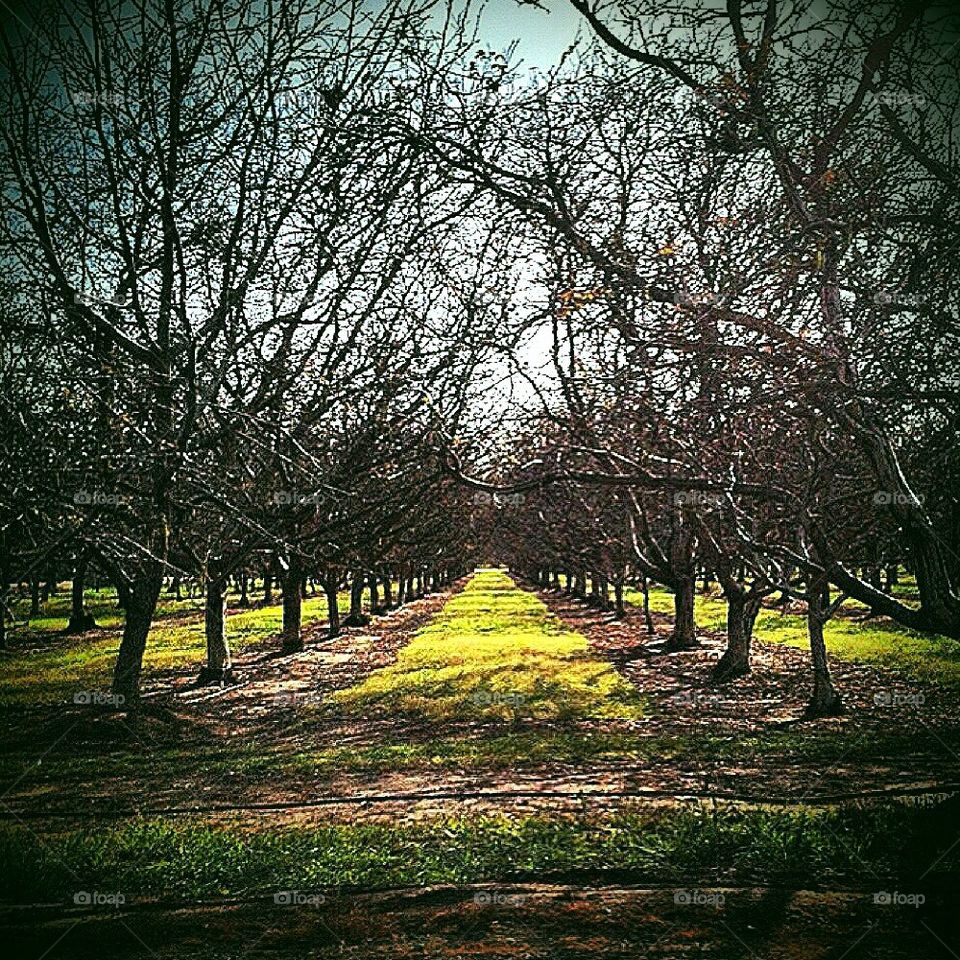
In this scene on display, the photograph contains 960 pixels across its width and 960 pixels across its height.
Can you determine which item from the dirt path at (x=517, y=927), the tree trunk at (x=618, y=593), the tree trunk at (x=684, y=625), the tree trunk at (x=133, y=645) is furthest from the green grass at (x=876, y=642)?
the tree trunk at (x=133, y=645)

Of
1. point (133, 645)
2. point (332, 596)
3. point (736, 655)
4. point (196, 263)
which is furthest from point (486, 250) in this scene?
point (332, 596)

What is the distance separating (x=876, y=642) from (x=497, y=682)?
10.7 m

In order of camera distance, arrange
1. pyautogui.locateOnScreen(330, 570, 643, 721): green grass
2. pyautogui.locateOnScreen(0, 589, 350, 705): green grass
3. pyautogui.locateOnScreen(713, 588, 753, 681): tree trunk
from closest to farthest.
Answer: pyautogui.locateOnScreen(330, 570, 643, 721): green grass → pyautogui.locateOnScreen(713, 588, 753, 681): tree trunk → pyautogui.locateOnScreen(0, 589, 350, 705): green grass

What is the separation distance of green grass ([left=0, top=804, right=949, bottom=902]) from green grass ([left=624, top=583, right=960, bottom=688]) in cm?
924

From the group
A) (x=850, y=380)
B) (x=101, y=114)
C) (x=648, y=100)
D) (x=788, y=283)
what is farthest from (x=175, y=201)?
(x=850, y=380)

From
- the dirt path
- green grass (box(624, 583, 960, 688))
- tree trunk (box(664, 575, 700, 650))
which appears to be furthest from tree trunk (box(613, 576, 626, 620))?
the dirt path

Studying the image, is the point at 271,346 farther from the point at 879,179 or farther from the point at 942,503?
the point at 942,503

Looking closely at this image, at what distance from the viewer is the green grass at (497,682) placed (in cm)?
1428

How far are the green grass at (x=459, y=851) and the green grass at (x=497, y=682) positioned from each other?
19.7ft

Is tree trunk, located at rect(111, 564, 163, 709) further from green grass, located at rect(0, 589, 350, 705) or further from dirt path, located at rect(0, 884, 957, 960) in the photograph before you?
dirt path, located at rect(0, 884, 957, 960)

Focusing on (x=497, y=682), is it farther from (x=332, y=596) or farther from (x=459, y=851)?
(x=459, y=851)

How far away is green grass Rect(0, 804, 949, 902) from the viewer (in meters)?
6.30

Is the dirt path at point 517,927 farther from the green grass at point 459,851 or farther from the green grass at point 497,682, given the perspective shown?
the green grass at point 497,682

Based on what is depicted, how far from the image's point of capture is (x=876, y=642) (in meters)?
21.6
